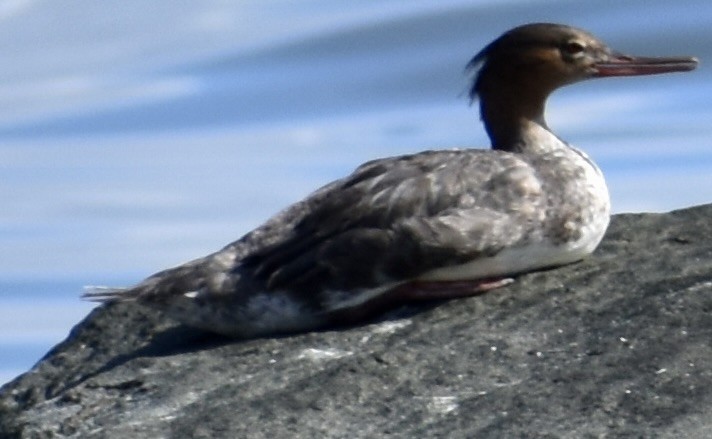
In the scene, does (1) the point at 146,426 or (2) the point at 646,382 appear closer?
(2) the point at 646,382

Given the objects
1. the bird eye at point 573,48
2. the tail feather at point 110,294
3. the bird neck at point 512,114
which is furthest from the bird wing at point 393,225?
the bird eye at point 573,48

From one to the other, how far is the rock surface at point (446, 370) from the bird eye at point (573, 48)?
1015 mm

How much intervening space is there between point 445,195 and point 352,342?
84 cm

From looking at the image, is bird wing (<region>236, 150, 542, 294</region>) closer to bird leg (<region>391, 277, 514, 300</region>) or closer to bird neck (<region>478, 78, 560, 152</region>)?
bird leg (<region>391, 277, 514, 300</region>)

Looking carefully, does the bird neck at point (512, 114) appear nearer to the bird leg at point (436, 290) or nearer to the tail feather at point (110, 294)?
the bird leg at point (436, 290)

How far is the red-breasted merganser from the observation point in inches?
259

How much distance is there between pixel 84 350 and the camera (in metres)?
6.91

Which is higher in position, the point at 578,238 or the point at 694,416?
the point at 578,238

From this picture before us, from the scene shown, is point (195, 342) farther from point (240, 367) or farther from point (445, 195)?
point (445, 195)

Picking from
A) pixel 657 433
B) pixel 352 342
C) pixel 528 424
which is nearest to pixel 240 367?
pixel 352 342

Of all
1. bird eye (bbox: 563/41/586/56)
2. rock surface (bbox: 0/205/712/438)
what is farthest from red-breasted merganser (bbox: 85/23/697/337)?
bird eye (bbox: 563/41/586/56)

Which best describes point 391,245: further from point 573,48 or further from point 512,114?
point 573,48

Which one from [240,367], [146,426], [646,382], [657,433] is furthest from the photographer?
[240,367]

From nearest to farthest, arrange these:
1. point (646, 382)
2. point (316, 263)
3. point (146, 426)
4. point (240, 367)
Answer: point (646, 382) < point (146, 426) < point (240, 367) < point (316, 263)
